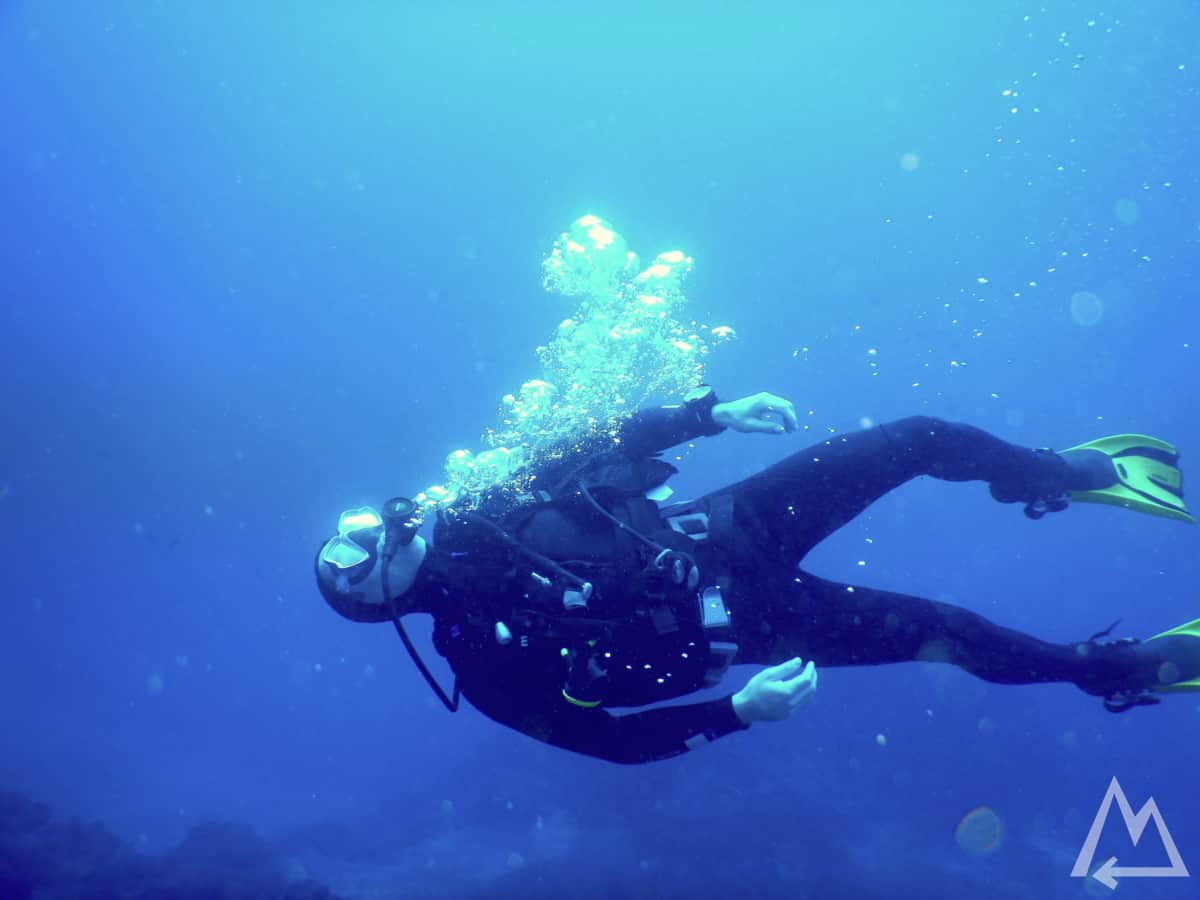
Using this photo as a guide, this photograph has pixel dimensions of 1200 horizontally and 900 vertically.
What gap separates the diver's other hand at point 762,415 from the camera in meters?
3.72

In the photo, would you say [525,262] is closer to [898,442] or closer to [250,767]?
[250,767]

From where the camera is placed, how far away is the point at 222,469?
1654 inches

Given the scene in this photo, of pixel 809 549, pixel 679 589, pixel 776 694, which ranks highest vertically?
pixel 809 549

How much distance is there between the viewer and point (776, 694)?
275 centimetres

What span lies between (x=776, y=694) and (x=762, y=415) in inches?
62.5

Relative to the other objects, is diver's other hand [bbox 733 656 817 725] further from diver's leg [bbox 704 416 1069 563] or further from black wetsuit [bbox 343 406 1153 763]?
diver's leg [bbox 704 416 1069 563]

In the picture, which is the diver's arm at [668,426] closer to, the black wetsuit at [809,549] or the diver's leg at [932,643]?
the black wetsuit at [809,549]

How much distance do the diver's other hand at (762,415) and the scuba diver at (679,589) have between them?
1 centimetres

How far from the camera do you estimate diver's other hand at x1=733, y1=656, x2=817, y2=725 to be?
2.75 meters

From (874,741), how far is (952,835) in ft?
10.4

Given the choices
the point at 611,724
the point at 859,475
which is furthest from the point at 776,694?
the point at 859,475

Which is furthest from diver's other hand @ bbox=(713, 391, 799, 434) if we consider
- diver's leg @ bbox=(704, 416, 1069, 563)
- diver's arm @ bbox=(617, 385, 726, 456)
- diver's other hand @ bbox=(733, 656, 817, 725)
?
diver's other hand @ bbox=(733, 656, 817, 725)

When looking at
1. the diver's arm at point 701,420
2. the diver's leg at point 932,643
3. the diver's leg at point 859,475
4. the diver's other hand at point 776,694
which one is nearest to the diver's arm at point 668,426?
the diver's arm at point 701,420

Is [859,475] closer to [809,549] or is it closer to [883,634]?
[809,549]
